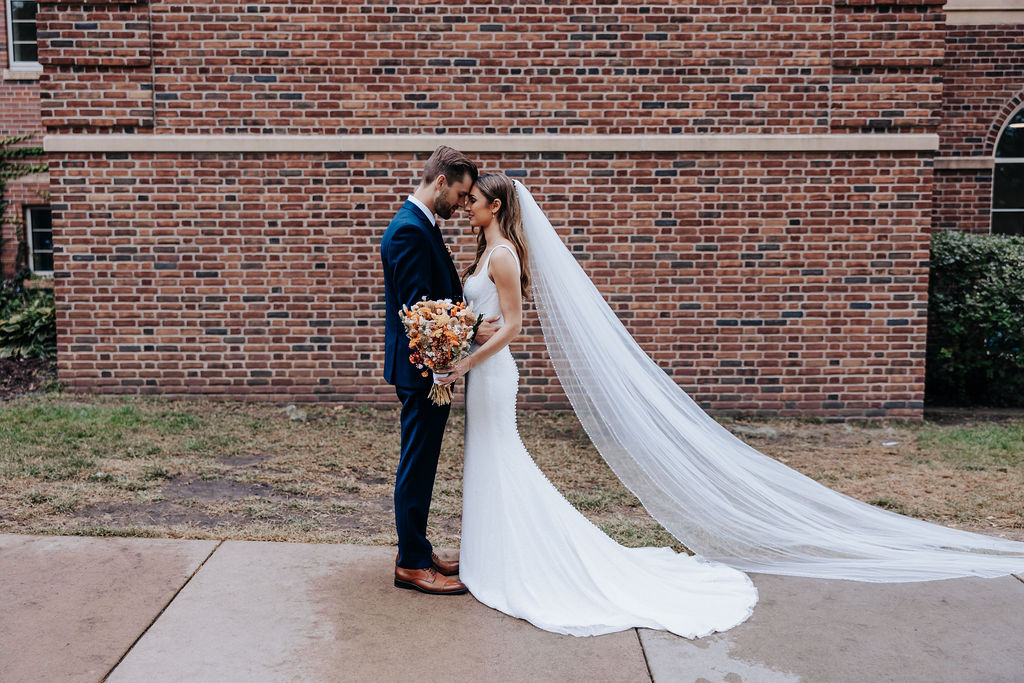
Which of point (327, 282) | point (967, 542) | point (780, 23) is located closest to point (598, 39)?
point (780, 23)

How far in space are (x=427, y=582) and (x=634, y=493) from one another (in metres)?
1.14

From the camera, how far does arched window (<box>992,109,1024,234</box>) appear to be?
11062mm

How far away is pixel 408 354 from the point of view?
3.99 metres

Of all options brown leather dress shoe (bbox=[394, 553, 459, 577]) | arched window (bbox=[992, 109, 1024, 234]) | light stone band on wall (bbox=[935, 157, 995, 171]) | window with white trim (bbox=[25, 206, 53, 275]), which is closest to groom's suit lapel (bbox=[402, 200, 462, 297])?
brown leather dress shoe (bbox=[394, 553, 459, 577])

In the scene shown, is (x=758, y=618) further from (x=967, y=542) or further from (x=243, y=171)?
(x=243, y=171)

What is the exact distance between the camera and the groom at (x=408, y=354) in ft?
12.9

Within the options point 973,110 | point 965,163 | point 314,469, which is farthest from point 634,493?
point 973,110

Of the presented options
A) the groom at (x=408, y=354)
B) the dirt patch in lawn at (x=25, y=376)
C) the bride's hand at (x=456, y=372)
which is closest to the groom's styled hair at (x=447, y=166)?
the groom at (x=408, y=354)

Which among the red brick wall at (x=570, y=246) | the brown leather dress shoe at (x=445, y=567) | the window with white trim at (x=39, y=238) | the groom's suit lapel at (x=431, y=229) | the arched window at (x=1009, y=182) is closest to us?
the groom's suit lapel at (x=431, y=229)

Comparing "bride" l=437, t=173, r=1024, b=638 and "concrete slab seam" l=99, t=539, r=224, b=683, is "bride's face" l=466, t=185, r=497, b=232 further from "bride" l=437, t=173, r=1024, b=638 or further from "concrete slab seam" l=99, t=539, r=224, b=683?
"concrete slab seam" l=99, t=539, r=224, b=683

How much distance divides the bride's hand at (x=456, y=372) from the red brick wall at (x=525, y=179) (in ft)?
13.7

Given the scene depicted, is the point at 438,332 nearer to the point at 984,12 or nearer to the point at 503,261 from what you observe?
the point at 503,261

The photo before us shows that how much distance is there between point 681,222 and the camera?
8.07 metres

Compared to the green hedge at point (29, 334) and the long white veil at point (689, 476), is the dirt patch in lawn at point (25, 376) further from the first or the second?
the long white veil at point (689, 476)
